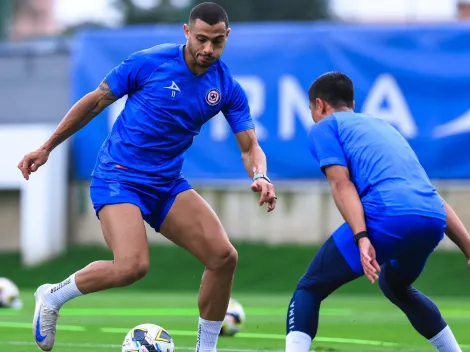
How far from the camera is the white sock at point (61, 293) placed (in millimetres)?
8141

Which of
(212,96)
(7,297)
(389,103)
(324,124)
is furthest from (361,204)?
(389,103)

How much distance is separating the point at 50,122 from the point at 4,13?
44.0ft

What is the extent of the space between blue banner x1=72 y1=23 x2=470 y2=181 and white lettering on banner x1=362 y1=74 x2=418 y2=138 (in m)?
0.02

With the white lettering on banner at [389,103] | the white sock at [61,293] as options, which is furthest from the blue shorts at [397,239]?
the white lettering on banner at [389,103]

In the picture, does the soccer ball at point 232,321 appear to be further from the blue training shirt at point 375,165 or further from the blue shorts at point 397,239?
the blue training shirt at point 375,165

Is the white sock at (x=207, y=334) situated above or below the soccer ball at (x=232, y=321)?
above

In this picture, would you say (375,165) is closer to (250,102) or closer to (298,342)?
(298,342)

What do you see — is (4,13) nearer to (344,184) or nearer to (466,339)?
(466,339)

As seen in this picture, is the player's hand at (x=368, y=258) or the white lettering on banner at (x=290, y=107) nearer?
the player's hand at (x=368, y=258)

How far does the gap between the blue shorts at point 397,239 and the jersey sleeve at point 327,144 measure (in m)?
0.43

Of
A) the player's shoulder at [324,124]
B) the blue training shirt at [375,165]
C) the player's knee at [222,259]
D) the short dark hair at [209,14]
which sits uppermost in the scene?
the short dark hair at [209,14]

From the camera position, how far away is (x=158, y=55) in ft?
26.9

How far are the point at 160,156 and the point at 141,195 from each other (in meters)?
0.31

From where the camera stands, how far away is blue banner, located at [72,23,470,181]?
72.5 feet
